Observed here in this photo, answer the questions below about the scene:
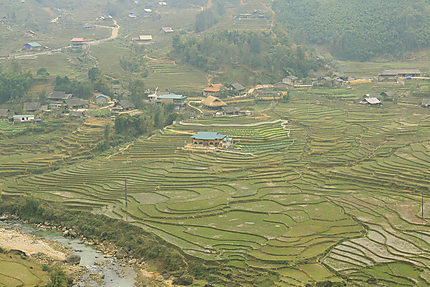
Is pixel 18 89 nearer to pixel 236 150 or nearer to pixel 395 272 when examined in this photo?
pixel 236 150

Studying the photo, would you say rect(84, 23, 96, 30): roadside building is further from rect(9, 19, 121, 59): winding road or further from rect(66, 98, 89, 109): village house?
rect(66, 98, 89, 109): village house

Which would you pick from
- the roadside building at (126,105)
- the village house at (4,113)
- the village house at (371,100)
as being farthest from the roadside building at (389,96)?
the village house at (4,113)

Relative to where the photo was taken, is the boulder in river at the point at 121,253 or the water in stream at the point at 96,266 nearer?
the water in stream at the point at 96,266

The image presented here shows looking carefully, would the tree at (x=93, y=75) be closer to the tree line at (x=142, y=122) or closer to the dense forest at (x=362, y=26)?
the tree line at (x=142, y=122)

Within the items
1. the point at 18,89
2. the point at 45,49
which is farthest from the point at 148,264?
the point at 45,49

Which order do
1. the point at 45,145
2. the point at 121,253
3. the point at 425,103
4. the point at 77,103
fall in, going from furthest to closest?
1. the point at 77,103
2. the point at 425,103
3. the point at 45,145
4. the point at 121,253

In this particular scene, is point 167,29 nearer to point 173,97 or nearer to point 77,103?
point 173,97

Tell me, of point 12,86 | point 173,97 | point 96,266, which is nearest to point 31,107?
point 12,86
